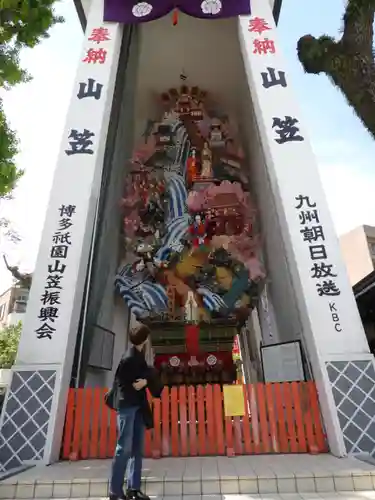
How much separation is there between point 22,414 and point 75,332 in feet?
3.48

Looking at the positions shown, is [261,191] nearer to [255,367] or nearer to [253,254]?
[253,254]

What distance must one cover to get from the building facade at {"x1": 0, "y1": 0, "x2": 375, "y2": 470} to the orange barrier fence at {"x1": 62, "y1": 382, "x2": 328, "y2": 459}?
0.22 meters

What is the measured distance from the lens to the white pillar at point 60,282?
423 centimetres

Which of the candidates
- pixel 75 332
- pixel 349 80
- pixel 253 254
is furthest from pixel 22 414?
pixel 349 80

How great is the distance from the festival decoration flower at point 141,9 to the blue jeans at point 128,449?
24.2 ft

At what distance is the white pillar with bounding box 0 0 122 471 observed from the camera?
4234mm

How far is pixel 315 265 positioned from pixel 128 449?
3295 millimetres

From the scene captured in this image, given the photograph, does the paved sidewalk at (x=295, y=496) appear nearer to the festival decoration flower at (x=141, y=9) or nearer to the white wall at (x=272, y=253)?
the white wall at (x=272, y=253)

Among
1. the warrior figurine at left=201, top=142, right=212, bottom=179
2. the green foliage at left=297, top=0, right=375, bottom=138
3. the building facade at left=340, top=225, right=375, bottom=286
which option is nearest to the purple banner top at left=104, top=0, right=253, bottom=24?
the green foliage at left=297, top=0, right=375, bottom=138

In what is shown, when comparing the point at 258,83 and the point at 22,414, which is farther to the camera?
the point at 258,83

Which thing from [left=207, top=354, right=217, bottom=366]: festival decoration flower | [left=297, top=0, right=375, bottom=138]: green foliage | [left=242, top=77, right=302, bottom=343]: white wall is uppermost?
[left=297, top=0, right=375, bottom=138]: green foliage

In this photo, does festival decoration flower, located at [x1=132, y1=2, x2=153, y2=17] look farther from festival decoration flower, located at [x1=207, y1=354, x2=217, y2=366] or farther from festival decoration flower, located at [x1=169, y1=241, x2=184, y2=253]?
festival decoration flower, located at [x1=207, y1=354, x2=217, y2=366]

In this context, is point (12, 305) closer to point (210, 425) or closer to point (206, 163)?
point (206, 163)

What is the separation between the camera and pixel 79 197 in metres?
5.46
